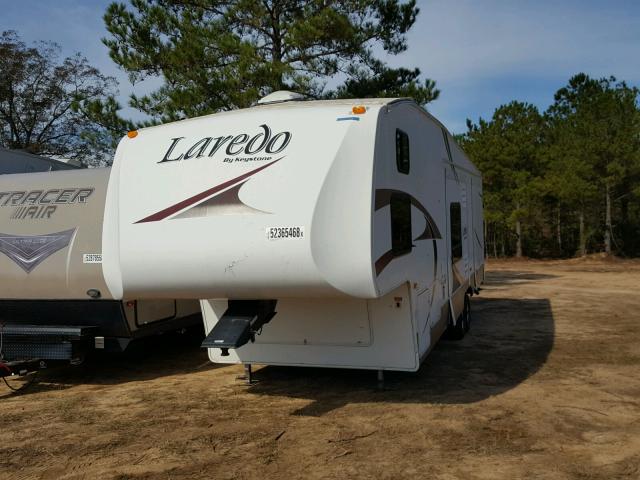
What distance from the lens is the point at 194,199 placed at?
4891mm

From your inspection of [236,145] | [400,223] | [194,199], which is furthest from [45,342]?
[400,223]

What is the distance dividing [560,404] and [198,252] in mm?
3580

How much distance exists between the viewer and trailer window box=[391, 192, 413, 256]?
16.8ft

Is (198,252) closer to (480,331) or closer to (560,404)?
(560,404)

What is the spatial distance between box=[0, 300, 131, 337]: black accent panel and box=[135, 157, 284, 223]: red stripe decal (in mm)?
1709

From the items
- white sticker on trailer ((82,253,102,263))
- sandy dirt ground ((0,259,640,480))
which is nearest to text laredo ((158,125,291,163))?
white sticker on trailer ((82,253,102,263))

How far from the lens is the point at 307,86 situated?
1446 cm

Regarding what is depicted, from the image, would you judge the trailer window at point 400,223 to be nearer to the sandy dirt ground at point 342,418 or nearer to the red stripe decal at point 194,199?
the red stripe decal at point 194,199

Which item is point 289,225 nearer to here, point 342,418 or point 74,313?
point 342,418

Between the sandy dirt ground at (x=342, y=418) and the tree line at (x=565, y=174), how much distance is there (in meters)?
17.8

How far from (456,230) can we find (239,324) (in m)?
3.92

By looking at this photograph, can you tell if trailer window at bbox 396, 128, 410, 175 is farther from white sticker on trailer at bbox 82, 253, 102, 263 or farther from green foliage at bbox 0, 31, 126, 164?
green foliage at bbox 0, 31, 126, 164

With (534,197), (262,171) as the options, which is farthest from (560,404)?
(534,197)

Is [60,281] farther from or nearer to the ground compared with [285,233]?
nearer to the ground
